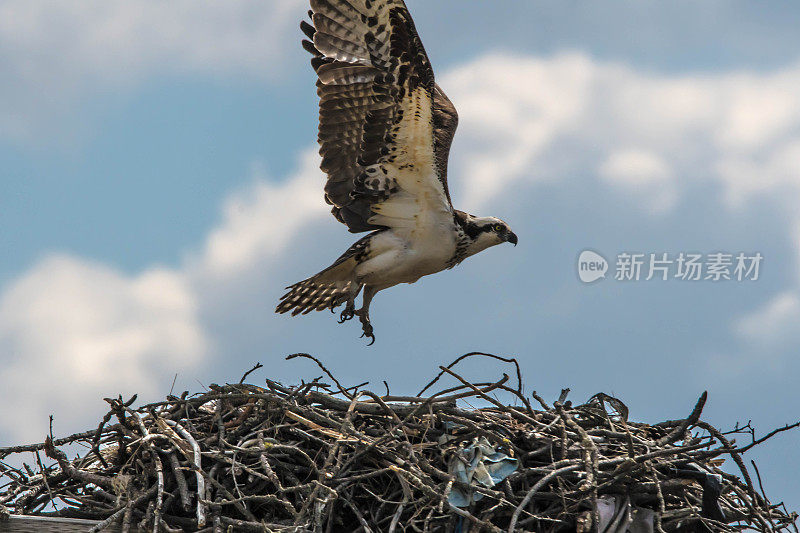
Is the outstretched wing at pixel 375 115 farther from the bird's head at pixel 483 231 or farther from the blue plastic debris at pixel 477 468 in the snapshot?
the blue plastic debris at pixel 477 468

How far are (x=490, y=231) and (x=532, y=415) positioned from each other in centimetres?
208

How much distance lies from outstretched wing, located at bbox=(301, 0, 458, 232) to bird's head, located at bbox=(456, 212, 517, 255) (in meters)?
0.24

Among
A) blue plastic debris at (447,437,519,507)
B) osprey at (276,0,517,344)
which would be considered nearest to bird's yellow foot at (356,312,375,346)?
osprey at (276,0,517,344)

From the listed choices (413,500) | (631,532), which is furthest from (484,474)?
(631,532)

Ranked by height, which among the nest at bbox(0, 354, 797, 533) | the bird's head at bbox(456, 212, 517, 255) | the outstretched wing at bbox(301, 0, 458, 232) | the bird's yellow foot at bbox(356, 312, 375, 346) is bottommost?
the nest at bbox(0, 354, 797, 533)

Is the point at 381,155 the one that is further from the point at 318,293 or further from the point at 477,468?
the point at 477,468

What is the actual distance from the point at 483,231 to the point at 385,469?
2.71m

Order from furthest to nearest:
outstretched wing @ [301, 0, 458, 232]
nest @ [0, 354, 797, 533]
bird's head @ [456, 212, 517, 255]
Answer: bird's head @ [456, 212, 517, 255], outstretched wing @ [301, 0, 458, 232], nest @ [0, 354, 797, 533]

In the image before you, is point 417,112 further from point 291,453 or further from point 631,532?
point 631,532

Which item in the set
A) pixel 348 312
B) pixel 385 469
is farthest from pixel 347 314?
pixel 385 469

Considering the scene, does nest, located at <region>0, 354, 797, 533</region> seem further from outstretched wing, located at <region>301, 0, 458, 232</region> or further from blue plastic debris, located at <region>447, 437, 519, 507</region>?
outstretched wing, located at <region>301, 0, 458, 232</region>

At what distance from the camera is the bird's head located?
6836mm

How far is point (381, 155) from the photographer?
660cm

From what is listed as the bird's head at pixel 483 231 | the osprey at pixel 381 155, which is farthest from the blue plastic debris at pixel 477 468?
the bird's head at pixel 483 231
